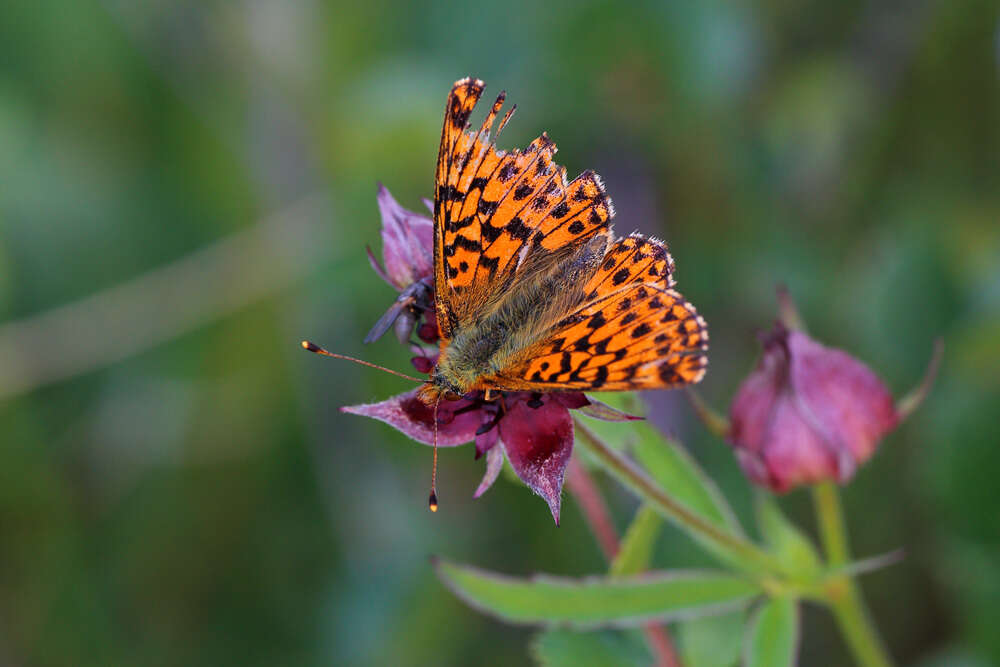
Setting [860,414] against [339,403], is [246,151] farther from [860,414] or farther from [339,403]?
[860,414]

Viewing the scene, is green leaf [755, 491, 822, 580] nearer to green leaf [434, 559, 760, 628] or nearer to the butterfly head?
green leaf [434, 559, 760, 628]

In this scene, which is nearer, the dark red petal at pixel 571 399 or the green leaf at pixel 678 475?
the dark red petal at pixel 571 399

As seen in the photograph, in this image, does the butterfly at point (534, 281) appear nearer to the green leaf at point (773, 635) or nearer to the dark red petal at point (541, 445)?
the dark red petal at point (541, 445)

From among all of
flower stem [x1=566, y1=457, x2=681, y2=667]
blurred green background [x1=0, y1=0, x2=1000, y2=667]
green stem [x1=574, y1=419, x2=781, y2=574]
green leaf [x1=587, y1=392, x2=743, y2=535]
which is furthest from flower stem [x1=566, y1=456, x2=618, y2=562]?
blurred green background [x1=0, y1=0, x2=1000, y2=667]

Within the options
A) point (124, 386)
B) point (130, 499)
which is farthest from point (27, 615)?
point (124, 386)

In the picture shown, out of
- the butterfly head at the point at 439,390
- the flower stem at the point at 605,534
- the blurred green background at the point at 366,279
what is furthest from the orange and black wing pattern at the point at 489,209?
the blurred green background at the point at 366,279

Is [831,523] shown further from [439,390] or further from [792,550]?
[439,390]
